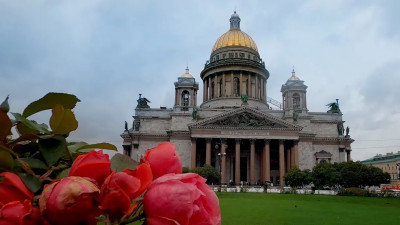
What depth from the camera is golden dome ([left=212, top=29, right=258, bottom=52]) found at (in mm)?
59906

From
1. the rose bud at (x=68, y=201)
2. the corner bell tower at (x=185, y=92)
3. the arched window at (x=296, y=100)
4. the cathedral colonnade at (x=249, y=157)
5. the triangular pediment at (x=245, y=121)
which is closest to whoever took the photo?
the rose bud at (x=68, y=201)

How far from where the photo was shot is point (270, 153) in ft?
163

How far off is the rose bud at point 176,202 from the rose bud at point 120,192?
4 centimetres

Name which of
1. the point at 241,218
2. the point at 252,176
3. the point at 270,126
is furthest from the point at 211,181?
the point at 241,218

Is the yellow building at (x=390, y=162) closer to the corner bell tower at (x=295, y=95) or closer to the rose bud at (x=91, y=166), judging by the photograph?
the corner bell tower at (x=295, y=95)

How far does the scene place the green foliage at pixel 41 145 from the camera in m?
1.03

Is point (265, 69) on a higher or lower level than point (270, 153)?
higher

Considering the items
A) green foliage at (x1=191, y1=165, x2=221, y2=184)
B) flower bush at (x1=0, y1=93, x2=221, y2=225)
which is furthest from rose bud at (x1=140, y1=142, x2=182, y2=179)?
green foliage at (x1=191, y1=165, x2=221, y2=184)

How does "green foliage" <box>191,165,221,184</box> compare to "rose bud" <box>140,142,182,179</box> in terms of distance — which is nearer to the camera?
"rose bud" <box>140,142,182,179</box>

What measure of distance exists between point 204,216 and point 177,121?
4964cm

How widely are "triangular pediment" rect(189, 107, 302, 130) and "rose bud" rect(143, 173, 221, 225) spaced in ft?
146

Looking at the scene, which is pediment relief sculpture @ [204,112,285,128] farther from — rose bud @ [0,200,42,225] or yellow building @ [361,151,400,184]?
yellow building @ [361,151,400,184]

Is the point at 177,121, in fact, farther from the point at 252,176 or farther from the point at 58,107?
the point at 58,107

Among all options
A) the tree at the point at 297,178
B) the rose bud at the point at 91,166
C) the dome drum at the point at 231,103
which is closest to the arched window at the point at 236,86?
the dome drum at the point at 231,103
